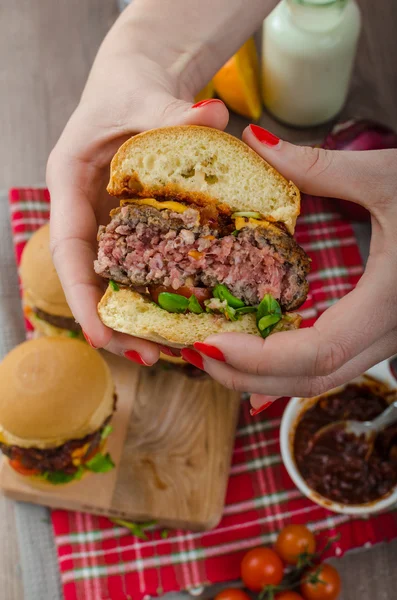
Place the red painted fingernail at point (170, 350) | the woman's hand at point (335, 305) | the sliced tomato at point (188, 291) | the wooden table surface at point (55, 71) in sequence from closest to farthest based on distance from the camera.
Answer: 1. the woman's hand at point (335, 305)
2. the sliced tomato at point (188, 291)
3. the red painted fingernail at point (170, 350)
4. the wooden table surface at point (55, 71)

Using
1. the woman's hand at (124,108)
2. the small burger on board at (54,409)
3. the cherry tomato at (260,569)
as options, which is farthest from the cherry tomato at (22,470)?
the cherry tomato at (260,569)

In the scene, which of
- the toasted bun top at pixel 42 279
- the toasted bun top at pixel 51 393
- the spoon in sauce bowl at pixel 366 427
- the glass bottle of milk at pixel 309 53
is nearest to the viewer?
the toasted bun top at pixel 51 393

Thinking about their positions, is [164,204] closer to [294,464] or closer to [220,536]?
[294,464]

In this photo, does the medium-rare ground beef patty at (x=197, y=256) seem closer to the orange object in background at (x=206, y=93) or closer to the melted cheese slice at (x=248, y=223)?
the melted cheese slice at (x=248, y=223)

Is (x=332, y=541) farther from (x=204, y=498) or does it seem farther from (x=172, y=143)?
(x=172, y=143)

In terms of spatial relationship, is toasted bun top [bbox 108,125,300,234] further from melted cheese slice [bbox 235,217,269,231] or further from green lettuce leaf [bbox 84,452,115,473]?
green lettuce leaf [bbox 84,452,115,473]

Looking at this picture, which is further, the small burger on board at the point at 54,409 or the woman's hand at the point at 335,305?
the small burger on board at the point at 54,409
